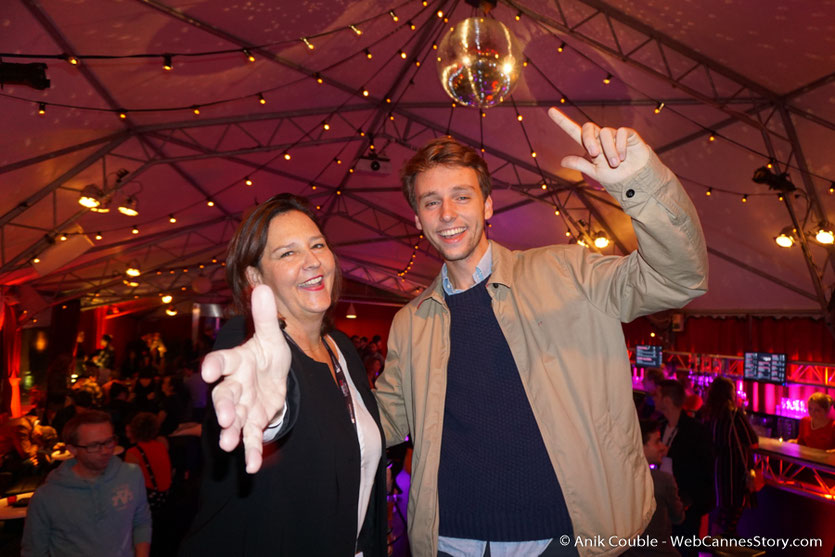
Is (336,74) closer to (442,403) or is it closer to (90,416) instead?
(90,416)

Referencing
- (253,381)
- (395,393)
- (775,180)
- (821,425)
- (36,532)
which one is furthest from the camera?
(821,425)

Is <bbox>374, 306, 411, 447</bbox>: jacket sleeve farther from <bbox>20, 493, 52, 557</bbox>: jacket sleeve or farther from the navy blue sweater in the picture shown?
<bbox>20, 493, 52, 557</bbox>: jacket sleeve

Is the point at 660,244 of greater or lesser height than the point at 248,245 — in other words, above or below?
below

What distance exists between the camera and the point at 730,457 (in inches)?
209

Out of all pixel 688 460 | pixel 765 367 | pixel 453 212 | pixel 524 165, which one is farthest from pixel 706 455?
pixel 765 367

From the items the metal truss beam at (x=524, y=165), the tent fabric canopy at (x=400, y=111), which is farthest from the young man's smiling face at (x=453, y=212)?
the metal truss beam at (x=524, y=165)

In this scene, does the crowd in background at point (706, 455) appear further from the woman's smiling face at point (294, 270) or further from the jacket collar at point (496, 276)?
the woman's smiling face at point (294, 270)

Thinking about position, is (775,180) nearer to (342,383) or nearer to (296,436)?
(342,383)

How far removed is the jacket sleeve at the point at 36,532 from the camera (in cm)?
299

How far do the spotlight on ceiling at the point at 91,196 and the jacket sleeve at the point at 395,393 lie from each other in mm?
7033

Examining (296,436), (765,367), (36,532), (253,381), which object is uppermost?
(765,367)

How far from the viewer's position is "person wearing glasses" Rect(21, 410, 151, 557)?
304 centimetres

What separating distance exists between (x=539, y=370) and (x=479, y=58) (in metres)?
1.98

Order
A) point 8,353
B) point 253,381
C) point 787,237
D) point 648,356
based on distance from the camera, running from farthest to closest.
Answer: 1. point 648,356
2. point 8,353
3. point 787,237
4. point 253,381
